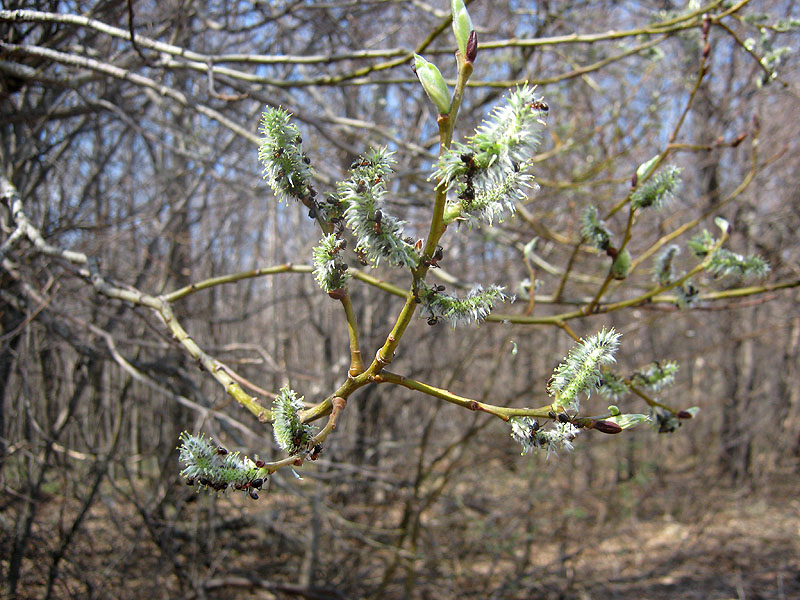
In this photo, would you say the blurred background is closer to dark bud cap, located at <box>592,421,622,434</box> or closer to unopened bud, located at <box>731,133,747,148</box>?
unopened bud, located at <box>731,133,747,148</box>

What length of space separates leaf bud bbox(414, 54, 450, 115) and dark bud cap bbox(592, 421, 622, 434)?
60 cm

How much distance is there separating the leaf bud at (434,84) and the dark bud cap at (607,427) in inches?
23.7

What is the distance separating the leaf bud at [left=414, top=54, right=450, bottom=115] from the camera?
85 cm

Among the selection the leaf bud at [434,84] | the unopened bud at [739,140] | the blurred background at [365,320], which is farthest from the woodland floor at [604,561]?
the unopened bud at [739,140]

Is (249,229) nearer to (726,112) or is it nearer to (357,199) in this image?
(726,112)

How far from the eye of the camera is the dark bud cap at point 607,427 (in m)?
0.93

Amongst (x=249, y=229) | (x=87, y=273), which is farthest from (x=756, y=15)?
(x=249, y=229)

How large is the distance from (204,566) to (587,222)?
4.71 metres

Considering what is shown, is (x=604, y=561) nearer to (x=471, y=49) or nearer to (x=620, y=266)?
(x=620, y=266)

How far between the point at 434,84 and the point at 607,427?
0.65 m

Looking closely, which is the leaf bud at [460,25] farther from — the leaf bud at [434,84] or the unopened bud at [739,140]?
the unopened bud at [739,140]

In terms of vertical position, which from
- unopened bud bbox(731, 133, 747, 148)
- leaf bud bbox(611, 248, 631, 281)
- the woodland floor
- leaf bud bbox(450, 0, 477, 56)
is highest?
unopened bud bbox(731, 133, 747, 148)

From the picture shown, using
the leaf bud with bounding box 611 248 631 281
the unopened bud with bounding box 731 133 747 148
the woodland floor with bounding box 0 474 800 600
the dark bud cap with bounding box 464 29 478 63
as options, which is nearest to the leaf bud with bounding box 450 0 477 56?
the dark bud cap with bounding box 464 29 478 63

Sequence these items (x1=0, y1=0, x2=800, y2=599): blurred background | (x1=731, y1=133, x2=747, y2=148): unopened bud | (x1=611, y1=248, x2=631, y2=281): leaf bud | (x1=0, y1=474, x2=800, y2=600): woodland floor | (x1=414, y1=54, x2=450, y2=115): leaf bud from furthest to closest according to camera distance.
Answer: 1. (x1=0, y1=474, x2=800, y2=600): woodland floor
2. (x1=0, y1=0, x2=800, y2=599): blurred background
3. (x1=731, y1=133, x2=747, y2=148): unopened bud
4. (x1=611, y1=248, x2=631, y2=281): leaf bud
5. (x1=414, y1=54, x2=450, y2=115): leaf bud
